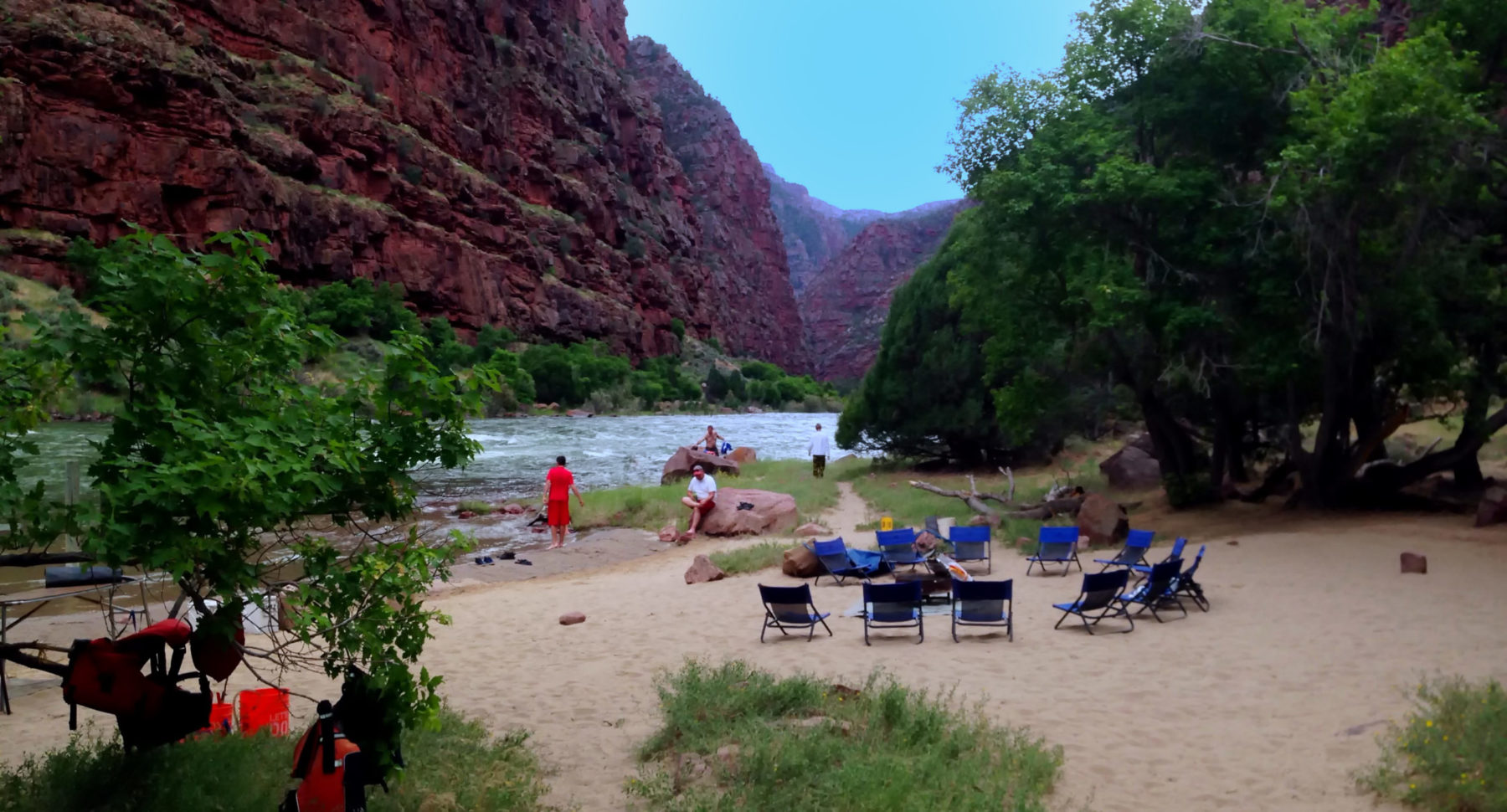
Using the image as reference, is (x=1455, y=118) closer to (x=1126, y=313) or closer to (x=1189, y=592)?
(x=1126, y=313)

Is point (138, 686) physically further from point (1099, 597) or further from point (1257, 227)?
point (1257, 227)

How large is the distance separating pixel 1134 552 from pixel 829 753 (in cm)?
870

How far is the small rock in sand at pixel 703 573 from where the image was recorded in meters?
14.1

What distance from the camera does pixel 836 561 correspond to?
539 inches

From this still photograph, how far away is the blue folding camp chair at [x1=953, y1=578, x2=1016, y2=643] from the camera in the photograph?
9.77 meters

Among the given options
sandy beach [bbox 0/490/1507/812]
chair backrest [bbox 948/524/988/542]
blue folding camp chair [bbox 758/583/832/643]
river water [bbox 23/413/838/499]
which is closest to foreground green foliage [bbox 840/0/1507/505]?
sandy beach [bbox 0/490/1507/812]

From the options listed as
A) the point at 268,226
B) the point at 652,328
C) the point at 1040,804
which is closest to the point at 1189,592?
the point at 1040,804

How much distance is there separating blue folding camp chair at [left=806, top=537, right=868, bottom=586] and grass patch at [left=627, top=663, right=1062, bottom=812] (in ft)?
19.5

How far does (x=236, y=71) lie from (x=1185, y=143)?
3079 inches

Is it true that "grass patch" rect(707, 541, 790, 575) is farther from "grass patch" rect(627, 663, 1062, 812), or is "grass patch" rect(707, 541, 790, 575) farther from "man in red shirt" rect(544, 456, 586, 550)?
"grass patch" rect(627, 663, 1062, 812)

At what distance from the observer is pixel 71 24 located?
59312 millimetres

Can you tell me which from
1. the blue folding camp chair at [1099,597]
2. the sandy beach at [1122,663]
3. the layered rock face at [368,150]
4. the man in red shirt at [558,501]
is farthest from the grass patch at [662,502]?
the layered rock face at [368,150]

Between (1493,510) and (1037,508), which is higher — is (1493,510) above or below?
above

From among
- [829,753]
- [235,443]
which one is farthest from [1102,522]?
[235,443]
